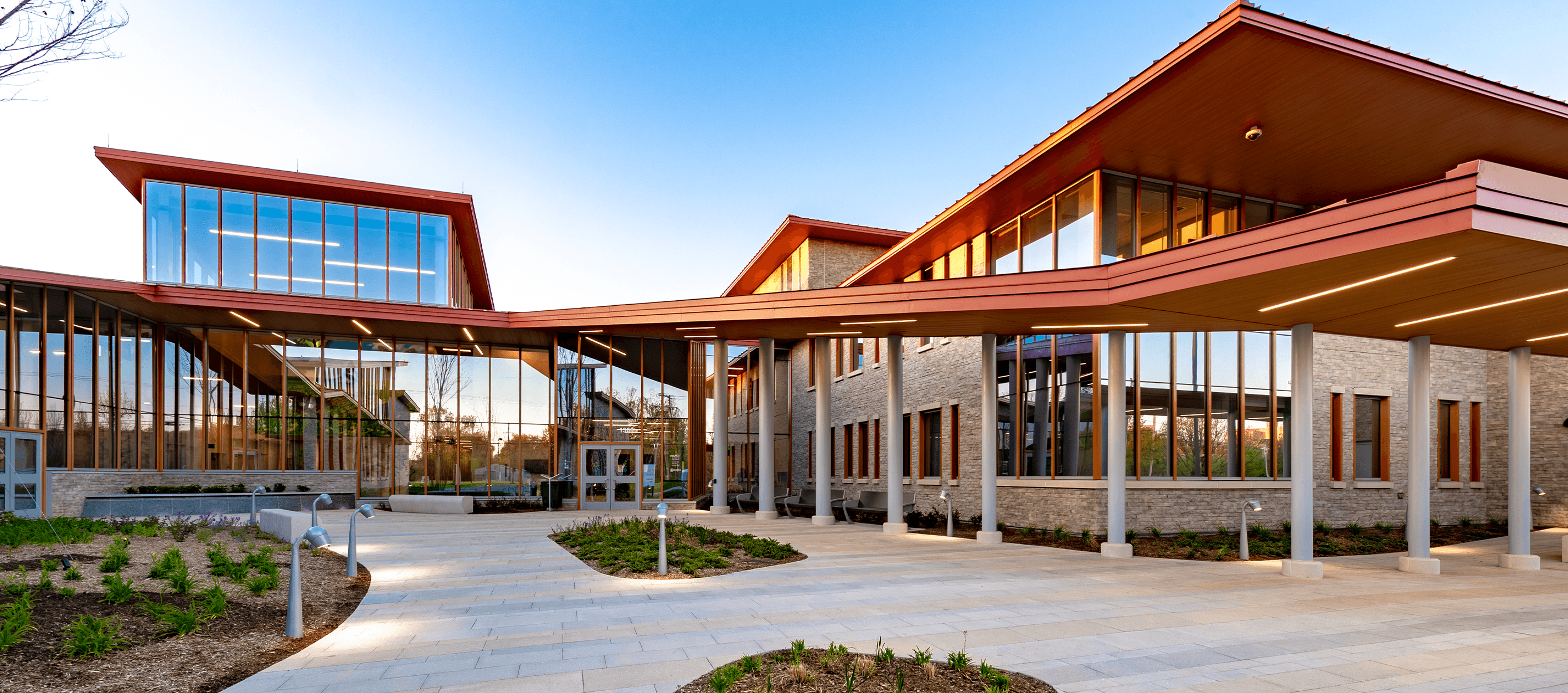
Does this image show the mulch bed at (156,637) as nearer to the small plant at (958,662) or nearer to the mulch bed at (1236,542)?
the small plant at (958,662)

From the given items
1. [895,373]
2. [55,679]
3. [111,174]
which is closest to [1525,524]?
[895,373]

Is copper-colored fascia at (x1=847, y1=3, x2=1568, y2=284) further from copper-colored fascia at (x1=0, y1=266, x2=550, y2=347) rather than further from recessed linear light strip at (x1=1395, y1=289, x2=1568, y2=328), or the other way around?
copper-colored fascia at (x1=0, y1=266, x2=550, y2=347)

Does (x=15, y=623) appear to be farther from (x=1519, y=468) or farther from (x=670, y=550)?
(x=1519, y=468)

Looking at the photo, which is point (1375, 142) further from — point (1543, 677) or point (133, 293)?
point (133, 293)

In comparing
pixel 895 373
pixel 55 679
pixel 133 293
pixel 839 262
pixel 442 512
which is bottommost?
pixel 442 512

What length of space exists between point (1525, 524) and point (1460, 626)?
307 inches

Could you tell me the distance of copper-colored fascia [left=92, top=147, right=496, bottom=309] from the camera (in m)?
24.9

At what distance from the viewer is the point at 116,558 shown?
32.8 feet

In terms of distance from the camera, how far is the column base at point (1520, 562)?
13.8 metres

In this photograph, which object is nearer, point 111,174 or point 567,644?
point 567,644

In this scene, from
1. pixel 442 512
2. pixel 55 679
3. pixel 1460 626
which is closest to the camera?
pixel 55 679

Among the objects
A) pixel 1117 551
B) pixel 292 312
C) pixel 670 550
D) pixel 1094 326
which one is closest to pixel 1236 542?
pixel 1117 551

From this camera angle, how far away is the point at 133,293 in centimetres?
2106

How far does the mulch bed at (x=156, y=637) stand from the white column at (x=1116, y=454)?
11896mm
